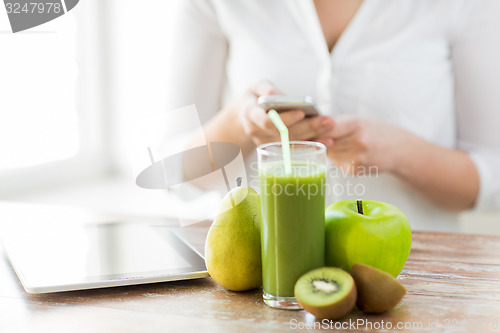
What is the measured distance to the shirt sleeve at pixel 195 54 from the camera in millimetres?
1327

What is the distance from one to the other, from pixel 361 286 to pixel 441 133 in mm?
889

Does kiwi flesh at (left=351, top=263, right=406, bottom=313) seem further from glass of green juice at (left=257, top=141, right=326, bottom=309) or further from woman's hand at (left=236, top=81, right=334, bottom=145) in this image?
woman's hand at (left=236, top=81, right=334, bottom=145)

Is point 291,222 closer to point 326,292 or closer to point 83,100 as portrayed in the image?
point 326,292

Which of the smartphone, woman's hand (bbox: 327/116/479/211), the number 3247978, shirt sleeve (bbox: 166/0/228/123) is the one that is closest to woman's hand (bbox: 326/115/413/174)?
woman's hand (bbox: 327/116/479/211)

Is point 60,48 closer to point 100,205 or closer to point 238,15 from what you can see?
point 100,205

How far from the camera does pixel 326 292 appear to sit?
533mm

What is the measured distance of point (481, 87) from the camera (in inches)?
48.8

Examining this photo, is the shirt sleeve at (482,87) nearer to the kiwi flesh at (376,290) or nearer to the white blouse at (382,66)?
the white blouse at (382,66)

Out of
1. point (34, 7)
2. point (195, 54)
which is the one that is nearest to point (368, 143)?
point (195, 54)

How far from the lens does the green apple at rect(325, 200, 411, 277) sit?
0.57 metres

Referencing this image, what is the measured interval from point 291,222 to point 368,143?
2.13 feet

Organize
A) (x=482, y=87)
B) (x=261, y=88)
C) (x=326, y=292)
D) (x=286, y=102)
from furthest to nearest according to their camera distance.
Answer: (x=482, y=87), (x=261, y=88), (x=286, y=102), (x=326, y=292)

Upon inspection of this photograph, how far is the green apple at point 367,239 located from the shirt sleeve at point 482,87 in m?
0.74

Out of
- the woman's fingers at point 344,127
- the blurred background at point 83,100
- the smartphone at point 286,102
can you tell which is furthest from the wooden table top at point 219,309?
the blurred background at point 83,100
